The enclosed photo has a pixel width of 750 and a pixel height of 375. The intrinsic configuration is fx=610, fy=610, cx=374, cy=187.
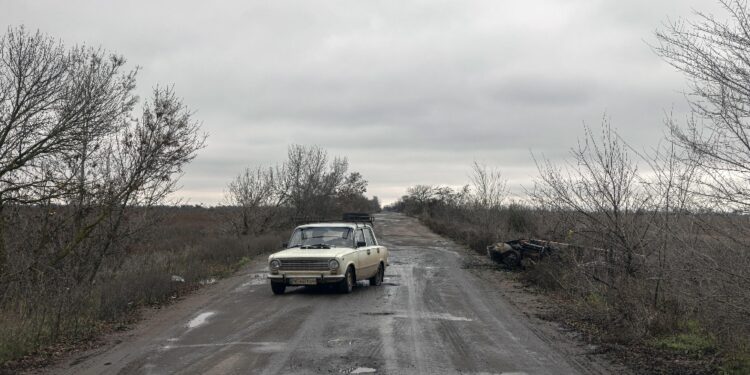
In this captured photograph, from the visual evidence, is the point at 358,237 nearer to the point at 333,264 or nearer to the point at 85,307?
the point at 333,264

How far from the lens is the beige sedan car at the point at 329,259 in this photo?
14133 mm

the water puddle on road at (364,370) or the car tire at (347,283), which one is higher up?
the car tire at (347,283)

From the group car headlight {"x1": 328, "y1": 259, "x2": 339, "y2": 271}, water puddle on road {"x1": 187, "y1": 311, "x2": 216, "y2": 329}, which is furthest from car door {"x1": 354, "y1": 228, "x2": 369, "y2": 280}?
water puddle on road {"x1": 187, "y1": 311, "x2": 216, "y2": 329}

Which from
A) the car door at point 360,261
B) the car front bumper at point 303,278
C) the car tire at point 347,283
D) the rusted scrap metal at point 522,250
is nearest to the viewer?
the car front bumper at point 303,278

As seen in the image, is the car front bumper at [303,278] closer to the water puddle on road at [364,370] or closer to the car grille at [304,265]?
the car grille at [304,265]

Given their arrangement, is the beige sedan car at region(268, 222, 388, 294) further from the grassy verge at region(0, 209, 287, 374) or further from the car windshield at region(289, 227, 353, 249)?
the grassy verge at region(0, 209, 287, 374)

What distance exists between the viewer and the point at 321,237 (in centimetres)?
1574

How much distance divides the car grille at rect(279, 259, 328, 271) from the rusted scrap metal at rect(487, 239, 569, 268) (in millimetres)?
7056

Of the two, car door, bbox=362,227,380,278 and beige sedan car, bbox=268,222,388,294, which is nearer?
beige sedan car, bbox=268,222,388,294

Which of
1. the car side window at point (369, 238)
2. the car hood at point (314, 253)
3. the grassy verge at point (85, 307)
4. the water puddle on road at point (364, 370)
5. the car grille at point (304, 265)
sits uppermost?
the car side window at point (369, 238)

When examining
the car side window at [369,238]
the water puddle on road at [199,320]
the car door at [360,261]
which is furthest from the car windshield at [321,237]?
the water puddle on road at [199,320]

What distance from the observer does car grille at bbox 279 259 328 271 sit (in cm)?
1415

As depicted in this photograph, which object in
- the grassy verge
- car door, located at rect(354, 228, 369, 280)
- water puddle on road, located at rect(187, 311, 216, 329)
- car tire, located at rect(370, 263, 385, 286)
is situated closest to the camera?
the grassy verge

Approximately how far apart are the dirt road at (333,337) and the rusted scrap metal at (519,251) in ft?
14.3
